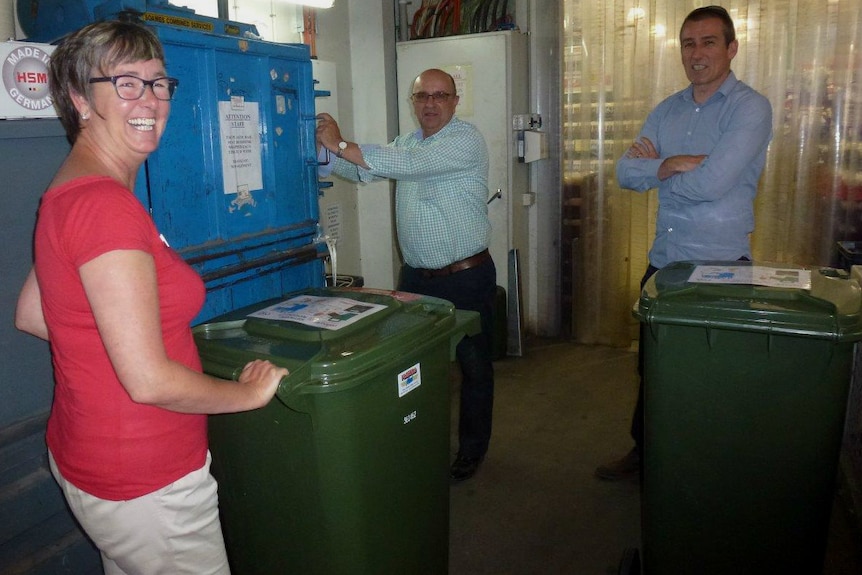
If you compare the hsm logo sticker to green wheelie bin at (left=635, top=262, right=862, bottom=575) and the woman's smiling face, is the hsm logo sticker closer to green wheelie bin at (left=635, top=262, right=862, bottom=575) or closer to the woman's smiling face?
the woman's smiling face

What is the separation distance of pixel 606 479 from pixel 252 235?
69.9 inches

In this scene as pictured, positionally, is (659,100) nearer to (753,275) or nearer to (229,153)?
(753,275)

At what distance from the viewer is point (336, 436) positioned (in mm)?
1539

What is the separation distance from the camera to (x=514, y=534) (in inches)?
97.7

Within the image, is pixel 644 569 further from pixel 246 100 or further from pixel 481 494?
pixel 246 100

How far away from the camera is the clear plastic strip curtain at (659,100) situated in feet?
11.9

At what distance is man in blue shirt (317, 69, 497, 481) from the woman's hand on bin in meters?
1.30

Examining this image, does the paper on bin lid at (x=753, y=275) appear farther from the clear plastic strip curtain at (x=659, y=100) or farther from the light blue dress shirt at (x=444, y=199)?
the clear plastic strip curtain at (x=659, y=100)

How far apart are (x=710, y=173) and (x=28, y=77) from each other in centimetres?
203

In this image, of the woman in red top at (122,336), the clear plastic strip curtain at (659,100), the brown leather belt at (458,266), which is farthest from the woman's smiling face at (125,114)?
the clear plastic strip curtain at (659,100)

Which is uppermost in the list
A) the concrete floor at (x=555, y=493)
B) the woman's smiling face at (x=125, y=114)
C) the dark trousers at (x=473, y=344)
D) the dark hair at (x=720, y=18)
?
the dark hair at (x=720, y=18)

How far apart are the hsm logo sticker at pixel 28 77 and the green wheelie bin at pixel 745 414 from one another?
5.26 feet

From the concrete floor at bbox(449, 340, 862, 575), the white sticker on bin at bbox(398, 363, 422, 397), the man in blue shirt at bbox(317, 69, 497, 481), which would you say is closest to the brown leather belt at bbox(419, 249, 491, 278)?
the man in blue shirt at bbox(317, 69, 497, 481)

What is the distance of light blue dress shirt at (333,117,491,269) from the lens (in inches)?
103
